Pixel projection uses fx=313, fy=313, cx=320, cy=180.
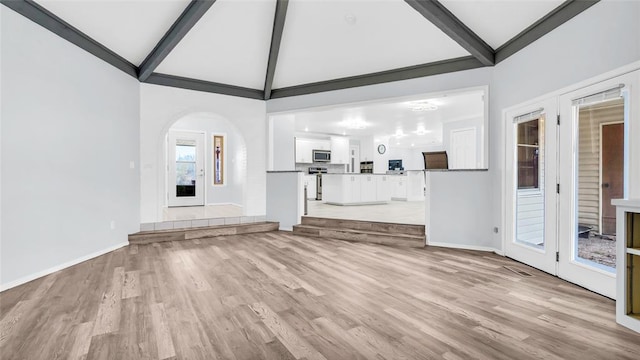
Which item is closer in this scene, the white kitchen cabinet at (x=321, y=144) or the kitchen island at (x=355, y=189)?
the kitchen island at (x=355, y=189)

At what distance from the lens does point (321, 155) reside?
35.4 feet

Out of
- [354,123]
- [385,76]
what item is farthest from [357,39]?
[354,123]

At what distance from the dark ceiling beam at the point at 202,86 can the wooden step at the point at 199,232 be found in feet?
7.92

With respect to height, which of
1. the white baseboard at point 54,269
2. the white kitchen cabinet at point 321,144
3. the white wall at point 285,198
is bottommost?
the white baseboard at point 54,269

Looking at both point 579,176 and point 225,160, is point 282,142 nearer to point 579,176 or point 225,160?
point 225,160

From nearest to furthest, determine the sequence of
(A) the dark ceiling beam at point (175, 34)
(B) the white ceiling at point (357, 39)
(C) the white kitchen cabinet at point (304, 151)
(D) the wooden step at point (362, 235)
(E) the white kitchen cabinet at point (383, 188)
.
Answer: (A) the dark ceiling beam at point (175, 34)
(B) the white ceiling at point (357, 39)
(D) the wooden step at point (362, 235)
(E) the white kitchen cabinet at point (383, 188)
(C) the white kitchen cabinet at point (304, 151)

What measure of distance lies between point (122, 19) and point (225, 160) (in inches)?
202

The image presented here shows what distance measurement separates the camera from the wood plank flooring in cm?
182

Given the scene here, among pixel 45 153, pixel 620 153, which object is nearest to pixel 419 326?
pixel 620 153

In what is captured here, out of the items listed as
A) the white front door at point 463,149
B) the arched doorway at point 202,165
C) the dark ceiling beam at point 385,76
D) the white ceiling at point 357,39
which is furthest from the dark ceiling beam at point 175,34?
the white front door at point 463,149

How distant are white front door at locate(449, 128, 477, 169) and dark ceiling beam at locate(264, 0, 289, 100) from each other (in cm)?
510

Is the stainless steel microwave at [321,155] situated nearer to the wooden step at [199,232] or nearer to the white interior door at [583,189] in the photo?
the wooden step at [199,232]

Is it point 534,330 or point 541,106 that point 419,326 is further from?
point 541,106

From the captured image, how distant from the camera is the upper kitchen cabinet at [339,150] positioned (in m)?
10.9
